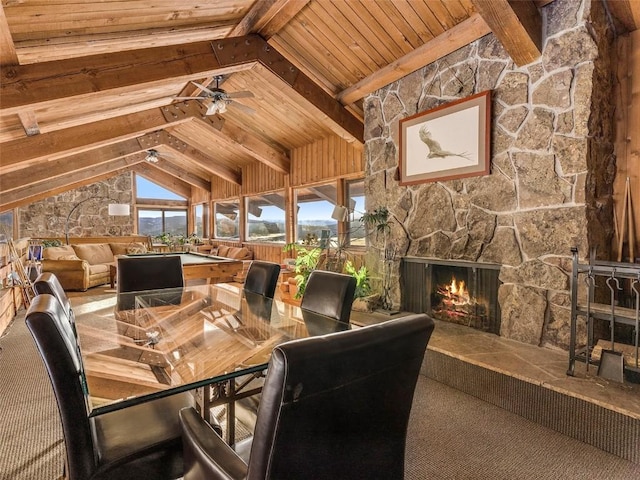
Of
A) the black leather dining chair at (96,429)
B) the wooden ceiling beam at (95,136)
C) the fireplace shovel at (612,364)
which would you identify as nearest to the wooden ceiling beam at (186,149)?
the wooden ceiling beam at (95,136)

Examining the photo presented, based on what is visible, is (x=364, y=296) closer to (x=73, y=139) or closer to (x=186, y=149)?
(x=73, y=139)

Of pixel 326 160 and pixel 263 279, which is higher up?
pixel 326 160

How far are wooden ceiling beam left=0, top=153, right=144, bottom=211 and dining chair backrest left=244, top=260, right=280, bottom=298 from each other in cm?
613

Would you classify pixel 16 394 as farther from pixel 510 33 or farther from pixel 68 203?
pixel 68 203

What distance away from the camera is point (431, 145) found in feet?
12.7

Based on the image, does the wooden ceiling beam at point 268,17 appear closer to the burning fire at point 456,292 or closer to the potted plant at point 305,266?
the potted plant at point 305,266

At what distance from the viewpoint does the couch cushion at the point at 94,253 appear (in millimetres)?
7953

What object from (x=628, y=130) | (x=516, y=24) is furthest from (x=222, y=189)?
(x=628, y=130)

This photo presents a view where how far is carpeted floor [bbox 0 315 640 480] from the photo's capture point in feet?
6.11

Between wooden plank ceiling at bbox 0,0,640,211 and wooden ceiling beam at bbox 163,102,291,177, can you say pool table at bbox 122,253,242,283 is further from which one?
wooden ceiling beam at bbox 163,102,291,177

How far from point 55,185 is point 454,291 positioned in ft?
29.2

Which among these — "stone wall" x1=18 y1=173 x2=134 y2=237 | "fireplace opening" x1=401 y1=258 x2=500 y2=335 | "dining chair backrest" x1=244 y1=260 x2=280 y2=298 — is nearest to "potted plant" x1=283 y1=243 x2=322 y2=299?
"fireplace opening" x1=401 y1=258 x2=500 y2=335

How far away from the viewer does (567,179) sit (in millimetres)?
2855

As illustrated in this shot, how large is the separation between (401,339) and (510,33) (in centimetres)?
304
